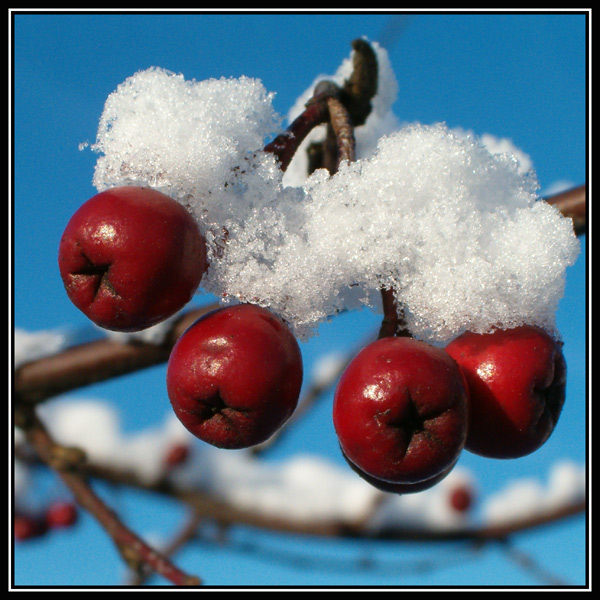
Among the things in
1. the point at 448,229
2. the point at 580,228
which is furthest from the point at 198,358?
the point at 580,228

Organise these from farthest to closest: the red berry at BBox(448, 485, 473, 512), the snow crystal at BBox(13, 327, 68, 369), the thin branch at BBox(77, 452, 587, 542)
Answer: the red berry at BBox(448, 485, 473, 512)
the thin branch at BBox(77, 452, 587, 542)
the snow crystal at BBox(13, 327, 68, 369)

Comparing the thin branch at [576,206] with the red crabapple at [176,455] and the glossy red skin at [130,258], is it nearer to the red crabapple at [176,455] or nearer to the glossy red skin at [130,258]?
the glossy red skin at [130,258]

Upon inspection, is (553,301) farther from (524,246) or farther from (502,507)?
(502,507)

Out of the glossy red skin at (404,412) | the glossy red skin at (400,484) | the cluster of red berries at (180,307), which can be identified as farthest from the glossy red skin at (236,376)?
the glossy red skin at (400,484)

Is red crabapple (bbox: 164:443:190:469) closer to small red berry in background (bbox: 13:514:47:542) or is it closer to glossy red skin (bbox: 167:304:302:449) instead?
small red berry in background (bbox: 13:514:47:542)

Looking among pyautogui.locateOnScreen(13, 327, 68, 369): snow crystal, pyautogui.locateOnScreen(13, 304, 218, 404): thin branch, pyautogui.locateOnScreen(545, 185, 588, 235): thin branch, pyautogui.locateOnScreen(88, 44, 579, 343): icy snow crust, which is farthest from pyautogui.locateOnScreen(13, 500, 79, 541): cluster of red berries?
pyautogui.locateOnScreen(545, 185, 588, 235): thin branch
